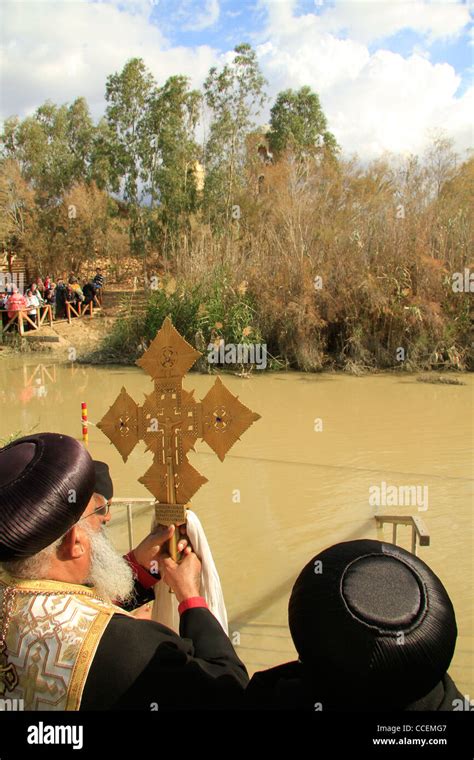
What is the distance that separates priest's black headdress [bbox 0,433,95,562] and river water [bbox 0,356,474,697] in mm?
2863

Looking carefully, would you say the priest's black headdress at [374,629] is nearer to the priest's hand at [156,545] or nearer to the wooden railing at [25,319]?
the priest's hand at [156,545]

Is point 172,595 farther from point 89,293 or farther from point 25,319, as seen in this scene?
point 89,293

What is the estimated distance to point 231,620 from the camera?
454cm

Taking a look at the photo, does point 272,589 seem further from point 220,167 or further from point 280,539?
point 220,167

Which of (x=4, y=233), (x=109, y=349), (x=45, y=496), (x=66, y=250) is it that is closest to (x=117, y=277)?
(x=66, y=250)

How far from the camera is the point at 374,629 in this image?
3.95 feet

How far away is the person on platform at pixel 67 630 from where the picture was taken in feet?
4.77

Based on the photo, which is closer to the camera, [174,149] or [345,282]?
[345,282]

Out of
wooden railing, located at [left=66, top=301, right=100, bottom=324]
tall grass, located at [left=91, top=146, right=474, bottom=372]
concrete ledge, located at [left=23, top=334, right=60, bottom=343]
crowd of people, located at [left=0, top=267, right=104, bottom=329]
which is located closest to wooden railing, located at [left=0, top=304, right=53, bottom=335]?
crowd of people, located at [left=0, top=267, right=104, bottom=329]

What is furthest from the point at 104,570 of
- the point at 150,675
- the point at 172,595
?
the point at 172,595

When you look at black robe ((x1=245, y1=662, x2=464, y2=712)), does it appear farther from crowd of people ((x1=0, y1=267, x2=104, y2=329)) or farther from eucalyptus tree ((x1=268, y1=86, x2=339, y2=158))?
eucalyptus tree ((x1=268, y1=86, x2=339, y2=158))

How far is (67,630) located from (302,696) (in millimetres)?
593

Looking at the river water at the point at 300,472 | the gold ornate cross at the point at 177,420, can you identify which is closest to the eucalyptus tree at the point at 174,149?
the river water at the point at 300,472

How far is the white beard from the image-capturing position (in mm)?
1774
